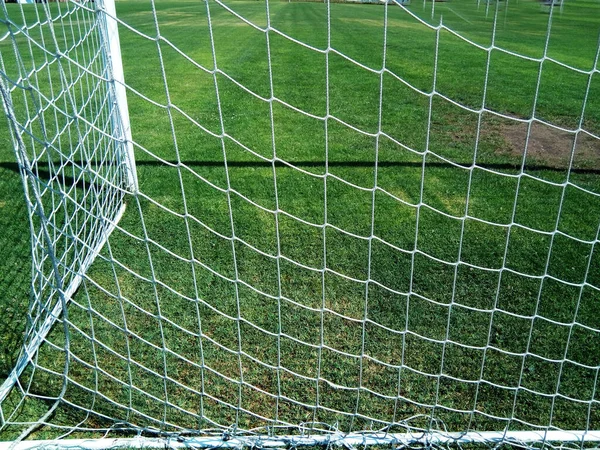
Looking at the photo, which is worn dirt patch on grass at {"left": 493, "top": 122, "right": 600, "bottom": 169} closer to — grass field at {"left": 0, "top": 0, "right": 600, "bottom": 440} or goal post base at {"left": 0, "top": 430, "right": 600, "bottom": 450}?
grass field at {"left": 0, "top": 0, "right": 600, "bottom": 440}

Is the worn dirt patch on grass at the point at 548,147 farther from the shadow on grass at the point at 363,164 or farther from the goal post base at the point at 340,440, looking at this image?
the goal post base at the point at 340,440

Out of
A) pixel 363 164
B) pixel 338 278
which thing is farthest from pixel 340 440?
pixel 363 164

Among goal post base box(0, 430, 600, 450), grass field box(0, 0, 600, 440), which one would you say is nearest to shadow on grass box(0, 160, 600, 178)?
grass field box(0, 0, 600, 440)

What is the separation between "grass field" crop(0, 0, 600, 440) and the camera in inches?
81.3

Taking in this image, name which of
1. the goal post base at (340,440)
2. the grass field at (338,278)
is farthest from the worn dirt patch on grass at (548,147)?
the goal post base at (340,440)

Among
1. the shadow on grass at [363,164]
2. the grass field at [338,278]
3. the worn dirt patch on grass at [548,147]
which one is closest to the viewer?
the grass field at [338,278]

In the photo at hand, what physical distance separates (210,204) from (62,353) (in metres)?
1.45

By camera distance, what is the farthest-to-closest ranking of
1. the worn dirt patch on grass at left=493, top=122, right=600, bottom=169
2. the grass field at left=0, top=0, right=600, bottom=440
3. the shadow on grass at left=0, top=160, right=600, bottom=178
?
the worn dirt patch on grass at left=493, top=122, right=600, bottom=169, the shadow on grass at left=0, top=160, right=600, bottom=178, the grass field at left=0, top=0, right=600, bottom=440

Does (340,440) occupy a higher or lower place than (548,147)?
higher

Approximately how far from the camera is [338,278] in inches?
113

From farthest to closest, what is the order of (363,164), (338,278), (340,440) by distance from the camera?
(363,164), (338,278), (340,440)

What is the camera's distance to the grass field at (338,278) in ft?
6.77

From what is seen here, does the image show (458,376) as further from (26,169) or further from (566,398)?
(26,169)

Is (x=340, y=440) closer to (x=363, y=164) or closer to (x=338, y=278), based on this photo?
(x=338, y=278)
